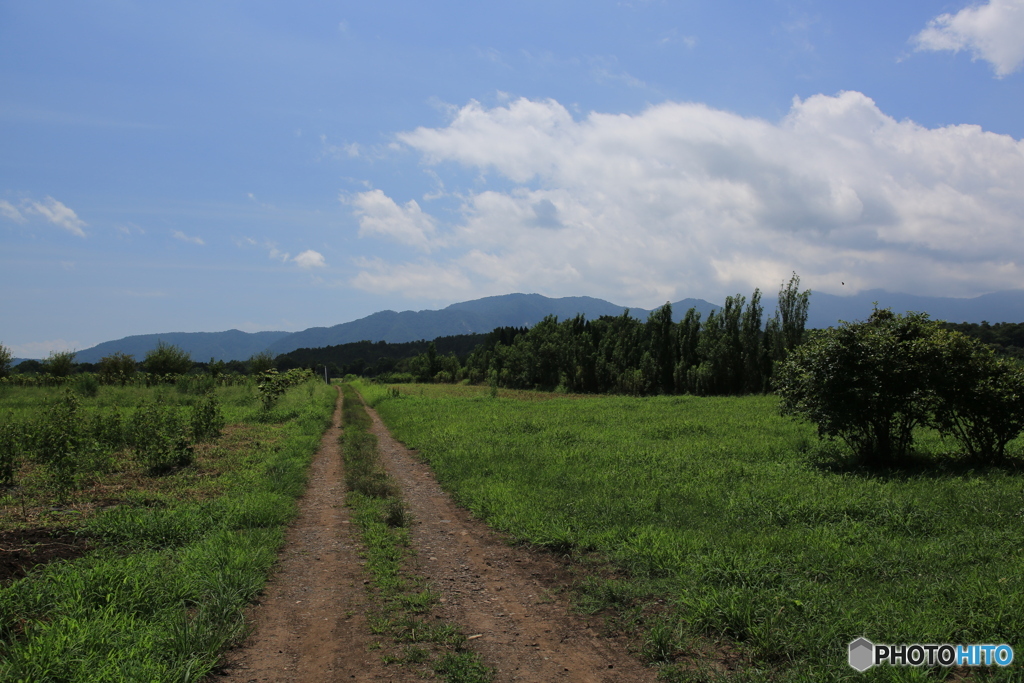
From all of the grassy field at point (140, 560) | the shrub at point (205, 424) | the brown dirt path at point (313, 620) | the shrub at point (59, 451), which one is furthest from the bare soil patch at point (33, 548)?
the shrub at point (205, 424)

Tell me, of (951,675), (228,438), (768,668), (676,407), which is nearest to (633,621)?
(768,668)

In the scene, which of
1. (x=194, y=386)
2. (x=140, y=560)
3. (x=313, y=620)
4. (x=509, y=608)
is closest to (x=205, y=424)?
(x=140, y=560)

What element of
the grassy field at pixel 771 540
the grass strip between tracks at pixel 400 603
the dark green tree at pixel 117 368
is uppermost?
the dark green tree at pixel 117 368

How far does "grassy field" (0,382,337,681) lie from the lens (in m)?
4.03

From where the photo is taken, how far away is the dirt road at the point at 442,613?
4.29 metres

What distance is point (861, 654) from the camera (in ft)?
13.8

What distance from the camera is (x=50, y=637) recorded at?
159 inches

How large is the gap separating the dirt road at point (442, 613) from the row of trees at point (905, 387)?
854 cm

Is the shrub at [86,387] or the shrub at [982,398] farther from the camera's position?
the shrub at [86,387]

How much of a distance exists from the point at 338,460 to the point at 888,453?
44.0 ft

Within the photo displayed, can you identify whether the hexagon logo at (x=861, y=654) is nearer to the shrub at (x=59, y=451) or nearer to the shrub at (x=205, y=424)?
the shrub at (x=59, y=451)

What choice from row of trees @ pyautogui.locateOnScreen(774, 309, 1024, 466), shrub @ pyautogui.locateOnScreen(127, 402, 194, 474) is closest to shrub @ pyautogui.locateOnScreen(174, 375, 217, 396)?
shrub @ pyautogui.locateOnScreen(127, 402, 194, 474)

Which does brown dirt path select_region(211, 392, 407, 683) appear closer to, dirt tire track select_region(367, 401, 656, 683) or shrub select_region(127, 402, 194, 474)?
dirt tire track select_region(367, 401, 656, 683)

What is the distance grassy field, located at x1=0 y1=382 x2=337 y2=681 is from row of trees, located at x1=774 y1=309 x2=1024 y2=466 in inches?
453
